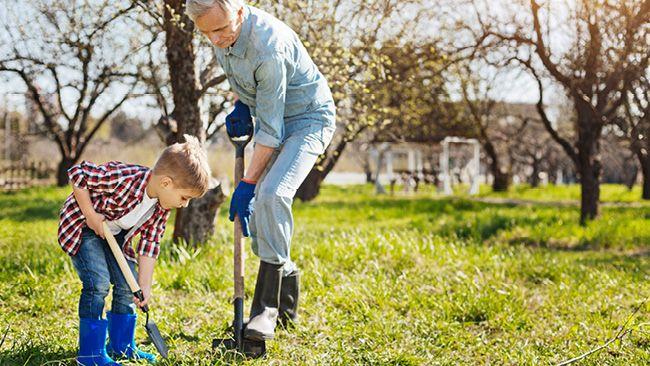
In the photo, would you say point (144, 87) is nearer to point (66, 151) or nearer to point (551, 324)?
point (66, 151)

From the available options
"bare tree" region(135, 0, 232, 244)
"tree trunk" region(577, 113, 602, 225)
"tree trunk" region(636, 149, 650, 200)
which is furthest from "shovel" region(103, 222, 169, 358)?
"tree trunk" region(636, 149, 650, 200)

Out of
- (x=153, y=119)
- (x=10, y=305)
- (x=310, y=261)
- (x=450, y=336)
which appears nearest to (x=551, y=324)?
(x=450, y=336)

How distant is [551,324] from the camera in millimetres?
4082

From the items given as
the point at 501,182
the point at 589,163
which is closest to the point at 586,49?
the point at 589,163

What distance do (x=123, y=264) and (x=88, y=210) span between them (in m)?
0.30

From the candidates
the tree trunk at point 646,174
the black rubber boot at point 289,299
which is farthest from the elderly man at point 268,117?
the tree trunk at point 646,174

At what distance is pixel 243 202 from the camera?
3.40 metres

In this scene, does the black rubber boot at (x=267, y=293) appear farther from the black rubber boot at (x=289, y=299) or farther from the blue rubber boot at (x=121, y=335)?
the blue rubber boot at (x=121, y=335)

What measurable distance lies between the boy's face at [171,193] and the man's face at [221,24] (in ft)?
2.23

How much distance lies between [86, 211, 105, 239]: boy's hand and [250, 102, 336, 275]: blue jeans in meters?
0.72

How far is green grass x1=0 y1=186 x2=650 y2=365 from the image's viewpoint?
11.3 ft

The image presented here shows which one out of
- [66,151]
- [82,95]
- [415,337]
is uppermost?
[82,95]

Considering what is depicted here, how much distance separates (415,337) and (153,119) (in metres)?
11.2

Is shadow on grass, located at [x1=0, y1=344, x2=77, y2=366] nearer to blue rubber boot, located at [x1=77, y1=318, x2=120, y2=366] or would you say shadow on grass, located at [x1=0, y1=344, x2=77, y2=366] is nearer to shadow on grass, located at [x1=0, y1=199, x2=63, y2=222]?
blue rubber boot, located at [x1=77, y1=318, x2=120, y2=366]
